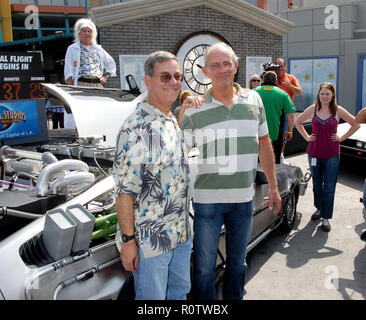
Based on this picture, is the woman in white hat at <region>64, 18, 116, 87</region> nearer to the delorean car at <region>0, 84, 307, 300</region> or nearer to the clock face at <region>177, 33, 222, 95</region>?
the delorean car at <region>0, 84, 307, 300</region>

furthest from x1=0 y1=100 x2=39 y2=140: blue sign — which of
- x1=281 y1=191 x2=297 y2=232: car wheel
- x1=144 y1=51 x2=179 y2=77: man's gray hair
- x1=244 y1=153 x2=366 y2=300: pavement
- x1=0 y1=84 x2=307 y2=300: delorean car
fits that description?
x1=281 y1=191 x2=297 y2=232: car wheel

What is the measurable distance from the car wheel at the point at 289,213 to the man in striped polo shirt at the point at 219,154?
2006mm

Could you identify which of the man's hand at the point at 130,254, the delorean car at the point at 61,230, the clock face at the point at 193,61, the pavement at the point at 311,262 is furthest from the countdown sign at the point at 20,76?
the clock face at the point at 193,61

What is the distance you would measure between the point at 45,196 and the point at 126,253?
2.32ft

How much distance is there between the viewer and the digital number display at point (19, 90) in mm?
5637

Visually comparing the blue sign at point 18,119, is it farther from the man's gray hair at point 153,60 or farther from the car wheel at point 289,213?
the car wheel at point 289,213

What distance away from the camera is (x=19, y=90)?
6.02 meters

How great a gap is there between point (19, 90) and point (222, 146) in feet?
15.0

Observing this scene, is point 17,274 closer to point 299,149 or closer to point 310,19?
point 299,149

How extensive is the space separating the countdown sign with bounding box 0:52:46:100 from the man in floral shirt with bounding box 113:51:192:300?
13.1 ft

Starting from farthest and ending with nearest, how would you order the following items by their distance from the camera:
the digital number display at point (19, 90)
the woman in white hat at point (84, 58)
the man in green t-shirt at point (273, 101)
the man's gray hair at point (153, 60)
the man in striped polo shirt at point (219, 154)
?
the digital number display at point (19, 90) → the man in green t-shirt at point (273, 101) → the woman in white hat at point (84, 58) → the man in striped polo shirt at point (219, 154) → the man's gray hair at point (153, 60)

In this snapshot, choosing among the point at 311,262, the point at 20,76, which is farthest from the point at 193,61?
the point at 311,262

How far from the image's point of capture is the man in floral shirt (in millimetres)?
1978
